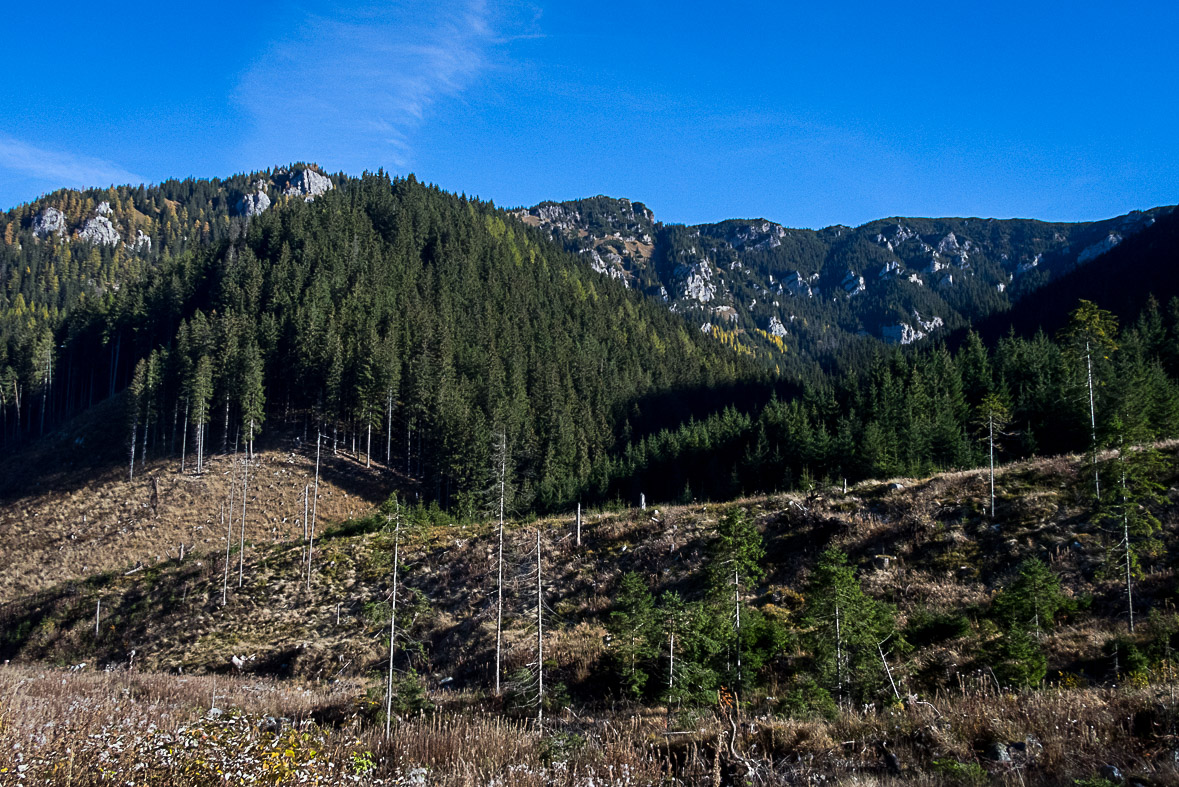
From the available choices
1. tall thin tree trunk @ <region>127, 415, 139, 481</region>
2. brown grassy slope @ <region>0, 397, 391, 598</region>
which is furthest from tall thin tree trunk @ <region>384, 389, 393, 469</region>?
tall thin tree trunk @ <region>127, 415, 139, 481</region>

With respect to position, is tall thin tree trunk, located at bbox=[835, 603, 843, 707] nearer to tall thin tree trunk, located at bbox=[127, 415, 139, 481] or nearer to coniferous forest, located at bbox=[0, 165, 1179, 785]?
coniferous forest, located at bbox=[0, 165, 1179, 785]

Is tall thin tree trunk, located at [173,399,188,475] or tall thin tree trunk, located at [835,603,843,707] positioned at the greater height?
tall thin tree trunk, located at [173,399,188,475]

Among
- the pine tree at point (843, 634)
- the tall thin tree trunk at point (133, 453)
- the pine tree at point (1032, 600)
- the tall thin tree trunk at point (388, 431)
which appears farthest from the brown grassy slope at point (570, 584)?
the tall thin tree trunk at point (388, 431)

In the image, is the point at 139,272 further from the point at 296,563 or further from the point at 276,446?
the point at 296,563

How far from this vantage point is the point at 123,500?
5862cm

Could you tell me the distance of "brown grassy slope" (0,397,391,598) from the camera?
50.8 metres

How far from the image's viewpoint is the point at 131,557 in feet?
168

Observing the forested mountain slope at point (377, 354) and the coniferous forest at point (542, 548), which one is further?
the forested mountain slope at point (377, 354)

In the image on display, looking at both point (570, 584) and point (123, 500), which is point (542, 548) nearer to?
point (570, 584)

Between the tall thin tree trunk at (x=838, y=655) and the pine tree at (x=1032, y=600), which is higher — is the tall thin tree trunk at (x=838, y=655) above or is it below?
below

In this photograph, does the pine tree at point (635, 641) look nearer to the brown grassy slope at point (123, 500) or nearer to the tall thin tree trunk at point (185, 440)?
the brown grassy slope at point (123, 500)

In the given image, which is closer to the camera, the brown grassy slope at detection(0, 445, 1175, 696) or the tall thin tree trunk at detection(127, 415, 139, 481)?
the brown grassy slope at detection(0, 445, 1175, 696)

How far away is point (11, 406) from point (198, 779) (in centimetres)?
11817

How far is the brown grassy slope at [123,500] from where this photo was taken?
50.8m
